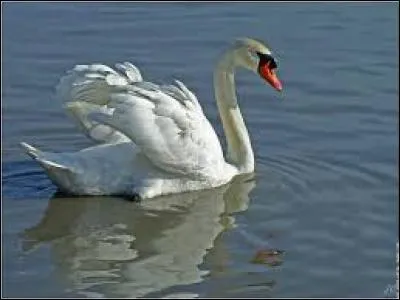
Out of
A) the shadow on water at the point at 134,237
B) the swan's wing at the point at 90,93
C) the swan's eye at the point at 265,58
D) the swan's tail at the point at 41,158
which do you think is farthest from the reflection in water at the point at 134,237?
the swan's eye at the point at 265,58

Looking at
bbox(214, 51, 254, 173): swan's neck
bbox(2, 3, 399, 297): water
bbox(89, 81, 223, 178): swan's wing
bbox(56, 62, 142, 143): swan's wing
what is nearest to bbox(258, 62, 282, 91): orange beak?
bbox(214, 51, 254, 173): swan's neck

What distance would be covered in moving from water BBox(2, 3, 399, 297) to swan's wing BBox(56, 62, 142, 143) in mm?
549

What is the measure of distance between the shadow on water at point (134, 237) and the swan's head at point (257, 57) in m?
0.85

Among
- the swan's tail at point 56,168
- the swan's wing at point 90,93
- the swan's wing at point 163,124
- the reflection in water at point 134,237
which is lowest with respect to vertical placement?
the reflection in water at point 134,237

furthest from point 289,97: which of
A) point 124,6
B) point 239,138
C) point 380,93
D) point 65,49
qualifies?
point 124,6

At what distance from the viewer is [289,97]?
12109 millimetres

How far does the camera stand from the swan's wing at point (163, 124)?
959 centimetres

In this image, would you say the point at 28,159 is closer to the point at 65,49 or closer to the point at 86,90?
the point at 86,90

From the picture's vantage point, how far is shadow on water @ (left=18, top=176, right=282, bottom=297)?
834cm

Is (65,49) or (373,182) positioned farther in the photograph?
(65,49)

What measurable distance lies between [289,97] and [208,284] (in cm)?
407

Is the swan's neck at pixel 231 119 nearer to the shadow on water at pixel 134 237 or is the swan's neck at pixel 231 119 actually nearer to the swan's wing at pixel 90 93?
the shadow on water at pixel 134 237

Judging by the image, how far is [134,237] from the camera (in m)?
9.18

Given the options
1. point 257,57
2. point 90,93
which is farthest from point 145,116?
point 257,57
